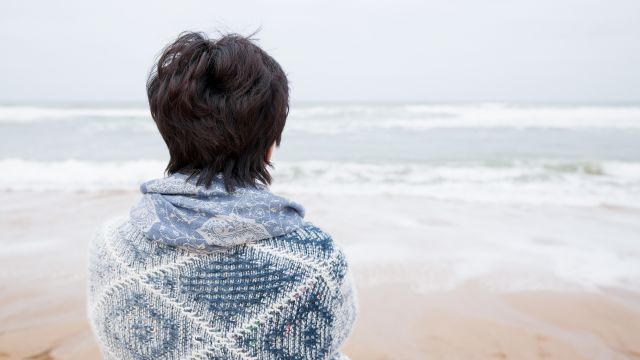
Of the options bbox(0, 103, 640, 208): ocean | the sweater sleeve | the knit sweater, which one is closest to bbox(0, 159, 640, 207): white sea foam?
bbox(0, 103, 640, 208): ocean

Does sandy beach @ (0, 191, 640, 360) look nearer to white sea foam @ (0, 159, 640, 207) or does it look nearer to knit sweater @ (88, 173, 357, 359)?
white sea foam @ (0, 159, 640, 207)

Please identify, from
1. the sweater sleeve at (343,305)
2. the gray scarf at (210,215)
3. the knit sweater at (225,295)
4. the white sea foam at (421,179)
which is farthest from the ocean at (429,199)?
the gray scarf at (210,215)

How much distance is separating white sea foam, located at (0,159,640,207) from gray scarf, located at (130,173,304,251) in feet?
16.8

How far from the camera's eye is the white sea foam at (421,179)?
619 cm

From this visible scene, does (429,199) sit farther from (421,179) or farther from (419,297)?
(419,297)

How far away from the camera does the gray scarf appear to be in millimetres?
1021

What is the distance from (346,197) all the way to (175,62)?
4.89 metres

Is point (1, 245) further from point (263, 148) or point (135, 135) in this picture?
point (135, 135)

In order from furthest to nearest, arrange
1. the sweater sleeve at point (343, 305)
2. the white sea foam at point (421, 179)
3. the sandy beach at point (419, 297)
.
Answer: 1. the white sea foam at point (421, 179)
2. the sandy beach at point (419, 297)
3. the sweater sleeve at point (343, 305)

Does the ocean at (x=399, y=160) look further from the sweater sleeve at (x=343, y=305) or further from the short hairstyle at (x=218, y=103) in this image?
the short hairstyle at (x=218, y=103)

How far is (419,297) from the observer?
3.12 m

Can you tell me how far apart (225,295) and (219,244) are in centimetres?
13

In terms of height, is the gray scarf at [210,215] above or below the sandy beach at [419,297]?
above

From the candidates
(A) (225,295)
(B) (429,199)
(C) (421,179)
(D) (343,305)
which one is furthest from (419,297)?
(C) (421,179)
